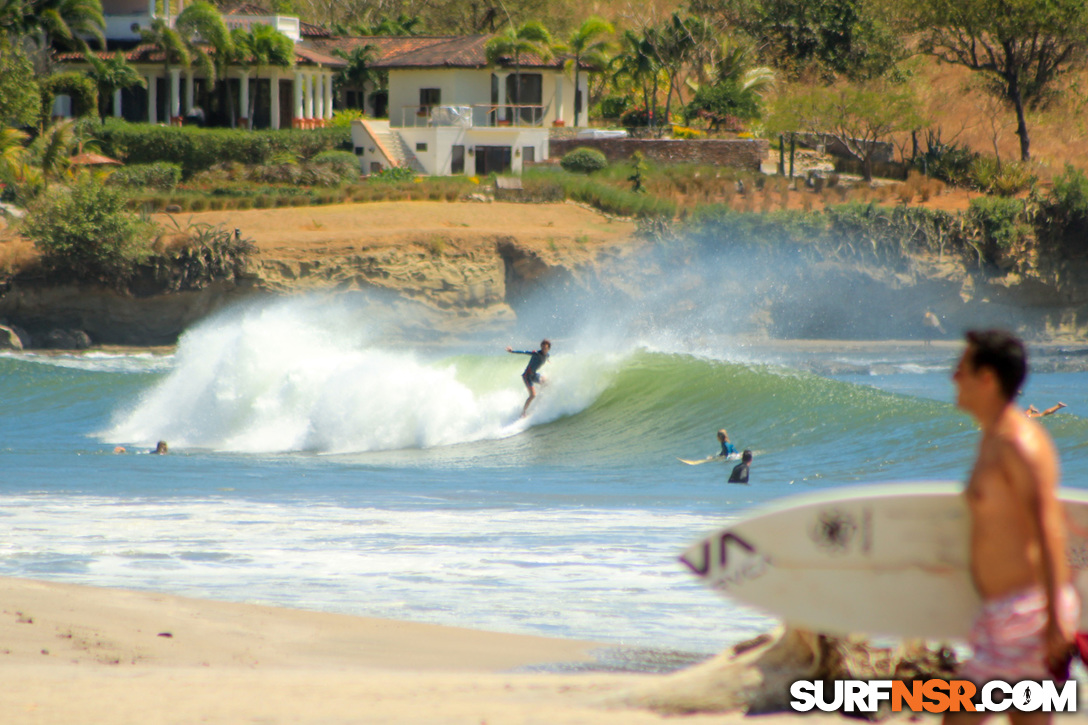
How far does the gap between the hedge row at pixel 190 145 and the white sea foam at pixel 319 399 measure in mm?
21278

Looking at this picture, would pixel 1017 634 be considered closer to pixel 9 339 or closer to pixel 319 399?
pixel 319 399

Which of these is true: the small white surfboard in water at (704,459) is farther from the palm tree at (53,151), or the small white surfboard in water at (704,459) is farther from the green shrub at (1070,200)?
the palm tree at (53,151)

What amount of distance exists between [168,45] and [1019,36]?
33.9m

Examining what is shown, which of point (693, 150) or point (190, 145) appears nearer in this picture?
point (190, 145)

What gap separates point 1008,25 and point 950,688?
4426 centimetres

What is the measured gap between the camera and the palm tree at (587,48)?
4788 cm

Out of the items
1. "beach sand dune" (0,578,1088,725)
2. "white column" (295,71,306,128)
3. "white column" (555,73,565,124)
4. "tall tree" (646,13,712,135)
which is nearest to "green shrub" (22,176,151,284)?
"white column" (295,71,306,128)

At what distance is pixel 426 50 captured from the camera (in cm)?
4959

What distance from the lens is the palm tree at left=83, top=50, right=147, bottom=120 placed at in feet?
142

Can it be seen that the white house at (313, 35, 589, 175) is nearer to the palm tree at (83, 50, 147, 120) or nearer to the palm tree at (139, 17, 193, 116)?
the palm tree at (139, 17, 193, 116)

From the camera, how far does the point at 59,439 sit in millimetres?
19969

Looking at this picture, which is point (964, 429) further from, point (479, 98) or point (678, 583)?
point (479, 98)

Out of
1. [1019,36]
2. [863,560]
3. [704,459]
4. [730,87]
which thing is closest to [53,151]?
[730,87]

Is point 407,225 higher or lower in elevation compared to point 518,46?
lower
